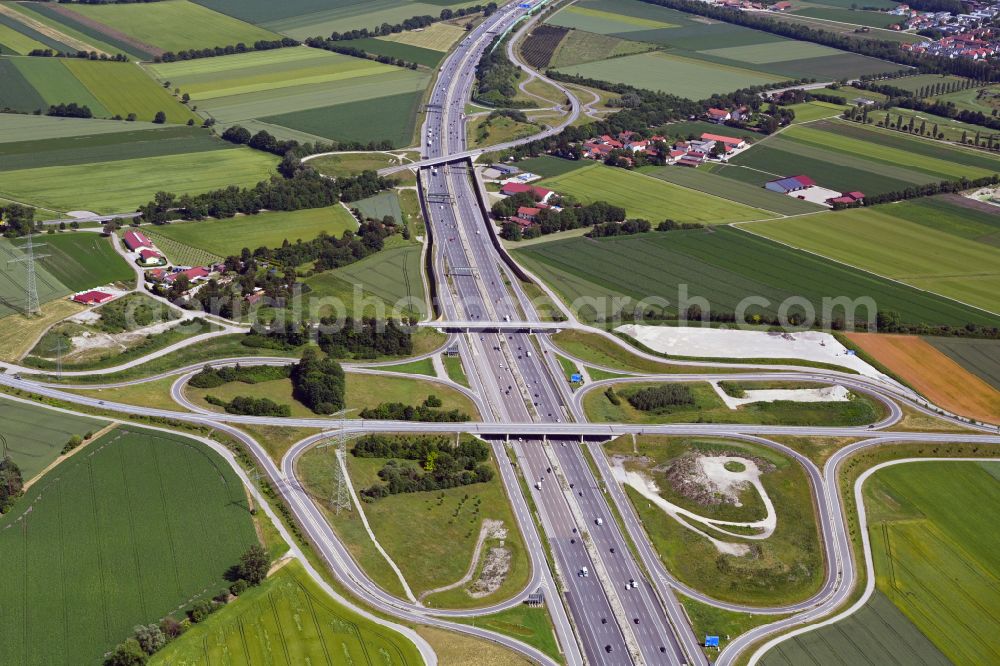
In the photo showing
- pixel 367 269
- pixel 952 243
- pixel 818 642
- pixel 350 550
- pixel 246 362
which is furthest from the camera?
pixel 952 243

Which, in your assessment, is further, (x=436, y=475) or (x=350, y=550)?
(x=436, y=475)


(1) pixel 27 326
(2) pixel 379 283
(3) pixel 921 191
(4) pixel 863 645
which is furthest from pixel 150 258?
(3) pixel 921 191

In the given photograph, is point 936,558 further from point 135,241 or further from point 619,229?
point 135,241

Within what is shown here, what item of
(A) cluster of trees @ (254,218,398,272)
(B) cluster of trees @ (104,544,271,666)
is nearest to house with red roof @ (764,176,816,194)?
(A) cluster of trees @ (254,218,398,272)

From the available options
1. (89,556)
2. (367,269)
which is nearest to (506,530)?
(89,556)

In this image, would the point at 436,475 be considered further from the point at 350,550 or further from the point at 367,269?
the point at 367,269

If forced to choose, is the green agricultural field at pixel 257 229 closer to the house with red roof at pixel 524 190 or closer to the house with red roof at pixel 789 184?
the house with red roof at pixel 524 190
